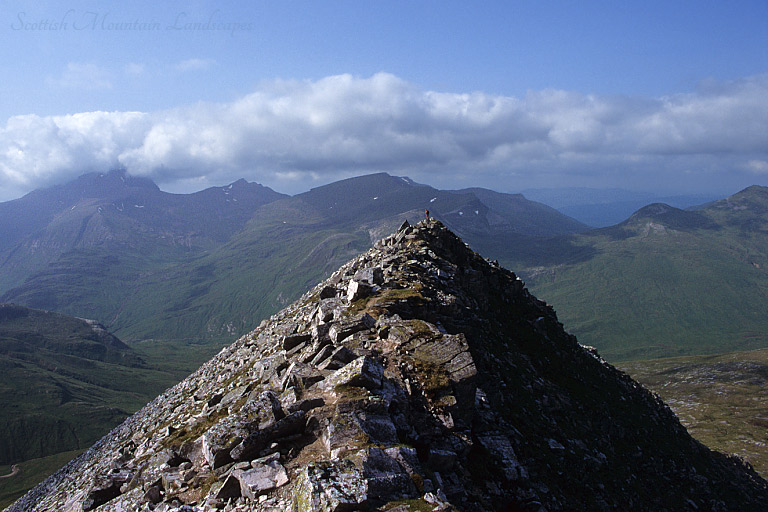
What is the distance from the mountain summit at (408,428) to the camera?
16.3 m

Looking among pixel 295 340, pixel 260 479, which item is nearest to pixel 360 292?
pixel 295 340

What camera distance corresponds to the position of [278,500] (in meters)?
15.2

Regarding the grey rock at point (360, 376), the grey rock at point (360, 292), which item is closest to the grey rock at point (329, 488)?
the grey rock at point (360, 376)

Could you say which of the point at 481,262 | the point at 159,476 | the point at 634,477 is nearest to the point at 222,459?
the point at 159,476

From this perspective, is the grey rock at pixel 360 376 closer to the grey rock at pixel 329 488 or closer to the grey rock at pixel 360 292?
the grey rock at pixel 329 488

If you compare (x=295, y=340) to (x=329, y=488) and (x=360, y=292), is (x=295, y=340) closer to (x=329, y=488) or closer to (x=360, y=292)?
(x=360, y=292)

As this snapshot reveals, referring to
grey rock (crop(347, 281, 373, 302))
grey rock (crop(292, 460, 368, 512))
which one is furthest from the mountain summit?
grey rock (crop(347, 281, 373, 302))

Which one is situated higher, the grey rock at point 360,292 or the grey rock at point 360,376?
the grey rock at point 360,292

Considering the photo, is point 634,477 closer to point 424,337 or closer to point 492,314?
point 492,314

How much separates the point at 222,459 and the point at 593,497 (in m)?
25.4

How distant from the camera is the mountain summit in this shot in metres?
16.3

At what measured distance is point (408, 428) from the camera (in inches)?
751

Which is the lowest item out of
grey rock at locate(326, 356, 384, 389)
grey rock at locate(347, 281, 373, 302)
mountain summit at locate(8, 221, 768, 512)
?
mountain summit at locate(8, 221, 768, 512)

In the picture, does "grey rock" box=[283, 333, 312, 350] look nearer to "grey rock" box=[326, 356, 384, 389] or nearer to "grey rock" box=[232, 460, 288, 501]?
"grey rock" box=[326, 356, 384, 389]
